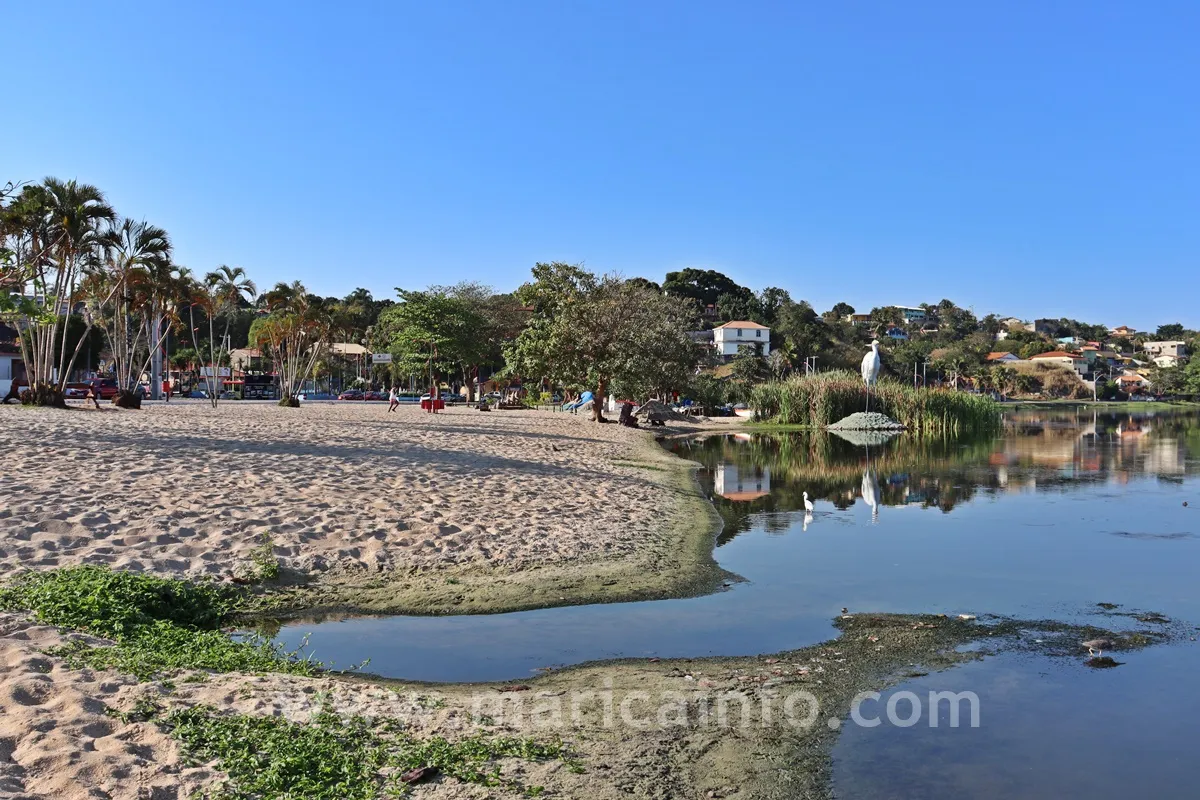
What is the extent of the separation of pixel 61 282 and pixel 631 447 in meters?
18.6

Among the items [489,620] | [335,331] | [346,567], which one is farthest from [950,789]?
[335,331]

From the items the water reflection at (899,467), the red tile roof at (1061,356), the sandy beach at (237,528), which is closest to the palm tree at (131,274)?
the sandy beach at (237,528)

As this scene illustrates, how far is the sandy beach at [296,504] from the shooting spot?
34.9ft

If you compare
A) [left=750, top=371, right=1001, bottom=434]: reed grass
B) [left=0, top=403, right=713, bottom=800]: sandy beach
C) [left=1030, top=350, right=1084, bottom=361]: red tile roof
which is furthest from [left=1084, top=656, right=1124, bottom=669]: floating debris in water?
[left=1030, top=350, right=1084, bottom=361]: red tile roof

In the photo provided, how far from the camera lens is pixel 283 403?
48.8 meters

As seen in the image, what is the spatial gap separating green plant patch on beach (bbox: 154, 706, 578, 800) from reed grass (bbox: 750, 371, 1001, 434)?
4530cm

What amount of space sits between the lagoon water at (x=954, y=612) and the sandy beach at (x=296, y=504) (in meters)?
1.88

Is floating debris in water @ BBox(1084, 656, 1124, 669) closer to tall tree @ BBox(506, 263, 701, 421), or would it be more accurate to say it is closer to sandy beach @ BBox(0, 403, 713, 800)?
sandy beach @ BBox(0, 403, 713, 800)

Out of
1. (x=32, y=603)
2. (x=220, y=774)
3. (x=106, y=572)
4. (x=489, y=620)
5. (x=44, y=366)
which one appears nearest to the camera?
(x=220, y=774)

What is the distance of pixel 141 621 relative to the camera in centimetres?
798

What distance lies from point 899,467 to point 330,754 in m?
26.0

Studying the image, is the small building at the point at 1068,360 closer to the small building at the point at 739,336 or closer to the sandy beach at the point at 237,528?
the small building at the point at 739,336

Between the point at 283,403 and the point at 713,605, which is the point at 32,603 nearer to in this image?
the point at 713,605

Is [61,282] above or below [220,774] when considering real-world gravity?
above
